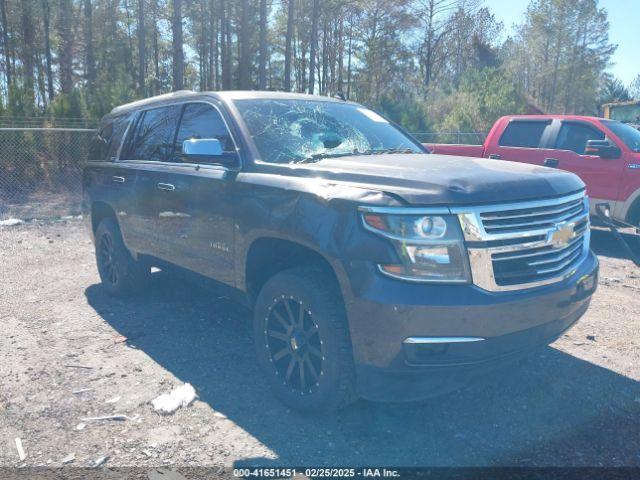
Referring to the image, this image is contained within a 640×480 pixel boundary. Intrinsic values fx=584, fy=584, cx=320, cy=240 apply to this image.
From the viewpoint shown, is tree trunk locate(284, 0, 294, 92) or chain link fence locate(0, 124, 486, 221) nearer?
chain link fence locate(0, 124, 486, 221)

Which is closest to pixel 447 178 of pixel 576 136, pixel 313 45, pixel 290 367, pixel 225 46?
pixel 290 367

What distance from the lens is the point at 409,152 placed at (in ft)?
15.1

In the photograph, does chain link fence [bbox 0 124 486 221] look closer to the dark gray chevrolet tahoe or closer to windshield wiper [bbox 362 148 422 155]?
the dark gray chevrolet tahoe

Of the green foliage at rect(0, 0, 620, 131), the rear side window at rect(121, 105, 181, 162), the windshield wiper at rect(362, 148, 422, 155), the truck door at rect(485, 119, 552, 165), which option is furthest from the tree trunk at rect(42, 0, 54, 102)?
the windshield wiper at rect(362, 148, 422, 155)

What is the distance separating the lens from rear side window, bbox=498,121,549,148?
9.48 m

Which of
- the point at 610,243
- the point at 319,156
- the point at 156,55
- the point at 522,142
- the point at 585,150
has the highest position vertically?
the point at 156,55

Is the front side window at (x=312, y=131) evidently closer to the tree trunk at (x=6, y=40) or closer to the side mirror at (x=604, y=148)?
the side mirror at (x=604, y=148)

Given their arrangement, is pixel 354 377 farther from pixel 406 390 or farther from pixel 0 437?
pixel 0 437

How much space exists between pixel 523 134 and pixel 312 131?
249 inches

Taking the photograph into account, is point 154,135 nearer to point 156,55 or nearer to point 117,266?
point 117,266

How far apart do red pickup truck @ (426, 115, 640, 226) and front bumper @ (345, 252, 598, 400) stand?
633 cm

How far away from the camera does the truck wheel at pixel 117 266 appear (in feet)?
18.9

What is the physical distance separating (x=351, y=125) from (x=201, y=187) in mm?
1301

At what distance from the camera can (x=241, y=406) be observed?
3.74m
